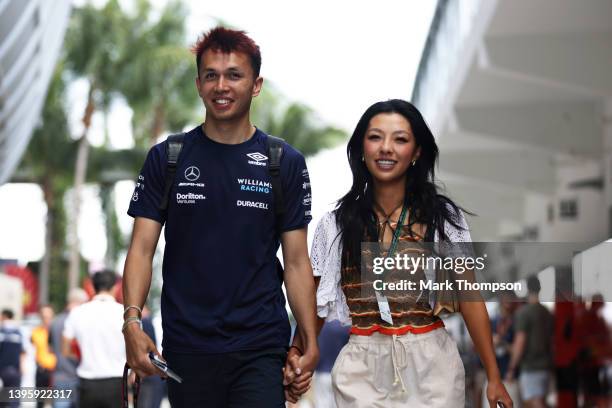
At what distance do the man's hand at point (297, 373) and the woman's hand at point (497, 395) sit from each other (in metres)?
0.69

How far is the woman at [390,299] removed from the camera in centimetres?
518

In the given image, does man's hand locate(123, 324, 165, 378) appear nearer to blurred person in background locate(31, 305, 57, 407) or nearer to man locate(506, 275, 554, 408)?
man locate(506, 275, 554, 408)

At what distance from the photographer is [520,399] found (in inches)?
541

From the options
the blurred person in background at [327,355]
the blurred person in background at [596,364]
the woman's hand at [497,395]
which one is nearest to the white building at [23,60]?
the blurred person in background at [327,355]

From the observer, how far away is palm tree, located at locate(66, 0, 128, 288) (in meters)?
51.5

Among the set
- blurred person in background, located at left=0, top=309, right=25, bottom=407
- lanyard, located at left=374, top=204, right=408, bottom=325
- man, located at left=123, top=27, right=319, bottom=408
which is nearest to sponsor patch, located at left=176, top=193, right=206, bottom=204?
man, located at left=123, top=27, right=319, bottom=408

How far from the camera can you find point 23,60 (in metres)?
31.9

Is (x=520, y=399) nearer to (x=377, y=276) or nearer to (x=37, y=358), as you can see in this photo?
(x=37, y=358)

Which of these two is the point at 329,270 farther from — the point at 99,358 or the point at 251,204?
the point at 99,358

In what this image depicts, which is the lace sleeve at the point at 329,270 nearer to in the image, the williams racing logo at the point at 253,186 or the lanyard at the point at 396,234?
the lanyard at the point at 396,234

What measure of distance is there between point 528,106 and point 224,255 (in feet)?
72.9

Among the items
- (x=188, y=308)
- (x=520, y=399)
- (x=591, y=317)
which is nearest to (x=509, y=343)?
(x=520, y=399)

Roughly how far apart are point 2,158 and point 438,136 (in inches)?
524

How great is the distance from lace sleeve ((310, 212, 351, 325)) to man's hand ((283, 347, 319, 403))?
0.74ft
